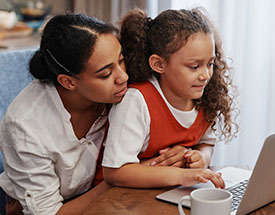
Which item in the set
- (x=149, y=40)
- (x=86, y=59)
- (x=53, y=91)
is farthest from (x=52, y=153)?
(x=149, y=40)

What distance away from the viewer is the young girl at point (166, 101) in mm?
1329

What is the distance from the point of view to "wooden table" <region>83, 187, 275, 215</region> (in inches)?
45.7

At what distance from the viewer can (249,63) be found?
244 centimetres

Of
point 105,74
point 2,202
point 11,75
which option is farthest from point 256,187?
point 11,75

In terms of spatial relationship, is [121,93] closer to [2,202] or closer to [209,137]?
[209,137]

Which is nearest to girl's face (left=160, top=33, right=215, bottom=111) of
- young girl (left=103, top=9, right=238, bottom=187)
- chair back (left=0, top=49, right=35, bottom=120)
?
young girl (left=103, top=9, right=238, bottom=187)

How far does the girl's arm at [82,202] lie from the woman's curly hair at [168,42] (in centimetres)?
33

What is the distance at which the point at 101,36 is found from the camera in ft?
4.49

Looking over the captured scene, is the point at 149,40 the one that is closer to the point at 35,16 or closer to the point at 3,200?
the point at 3,200

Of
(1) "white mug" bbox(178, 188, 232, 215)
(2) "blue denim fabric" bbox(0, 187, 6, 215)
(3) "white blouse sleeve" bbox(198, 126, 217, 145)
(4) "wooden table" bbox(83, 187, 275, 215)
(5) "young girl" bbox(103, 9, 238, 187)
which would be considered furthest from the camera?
(2) "blue denim fabric" bbox(0, 187, 6, 215)

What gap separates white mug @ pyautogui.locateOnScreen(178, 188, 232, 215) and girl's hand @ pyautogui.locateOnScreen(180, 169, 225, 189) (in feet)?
0.63

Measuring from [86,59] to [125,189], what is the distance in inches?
14.5

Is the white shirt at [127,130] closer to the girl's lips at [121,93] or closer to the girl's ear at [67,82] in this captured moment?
the girl's lips at [121,93]

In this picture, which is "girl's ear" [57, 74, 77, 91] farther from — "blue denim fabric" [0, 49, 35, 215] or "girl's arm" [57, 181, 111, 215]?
"blue denim fabric" [0, 49, 35, 215]
